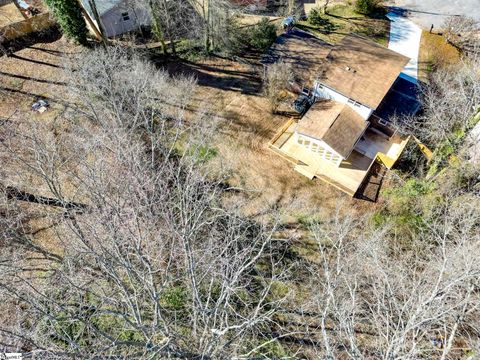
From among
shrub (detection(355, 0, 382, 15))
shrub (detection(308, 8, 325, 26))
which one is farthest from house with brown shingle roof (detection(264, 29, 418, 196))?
shrub (detection(355, 0, 382, 15))

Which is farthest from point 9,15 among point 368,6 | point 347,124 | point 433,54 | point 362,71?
point 433,54

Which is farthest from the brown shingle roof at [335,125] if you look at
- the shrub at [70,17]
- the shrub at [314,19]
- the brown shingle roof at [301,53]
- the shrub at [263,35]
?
the shrub at [70,17]

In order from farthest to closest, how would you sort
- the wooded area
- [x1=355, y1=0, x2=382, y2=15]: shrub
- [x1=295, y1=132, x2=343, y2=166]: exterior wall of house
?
1. [x1=355, y1=0, x2=382, y2=15]: shrub
2. [x1=295, y1=132, x2=343, y2=166]: exterior wall of house
3. the wooded area

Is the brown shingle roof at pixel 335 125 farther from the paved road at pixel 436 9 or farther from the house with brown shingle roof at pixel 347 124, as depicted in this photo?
the paved road at pixel 436 9

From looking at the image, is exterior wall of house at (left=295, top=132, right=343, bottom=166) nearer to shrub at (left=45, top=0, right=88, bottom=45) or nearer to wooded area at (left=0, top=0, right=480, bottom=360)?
wooded area at (left=0, top=0, right=480, bottom=360)

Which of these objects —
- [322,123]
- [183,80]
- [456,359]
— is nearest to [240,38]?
[183,80]
